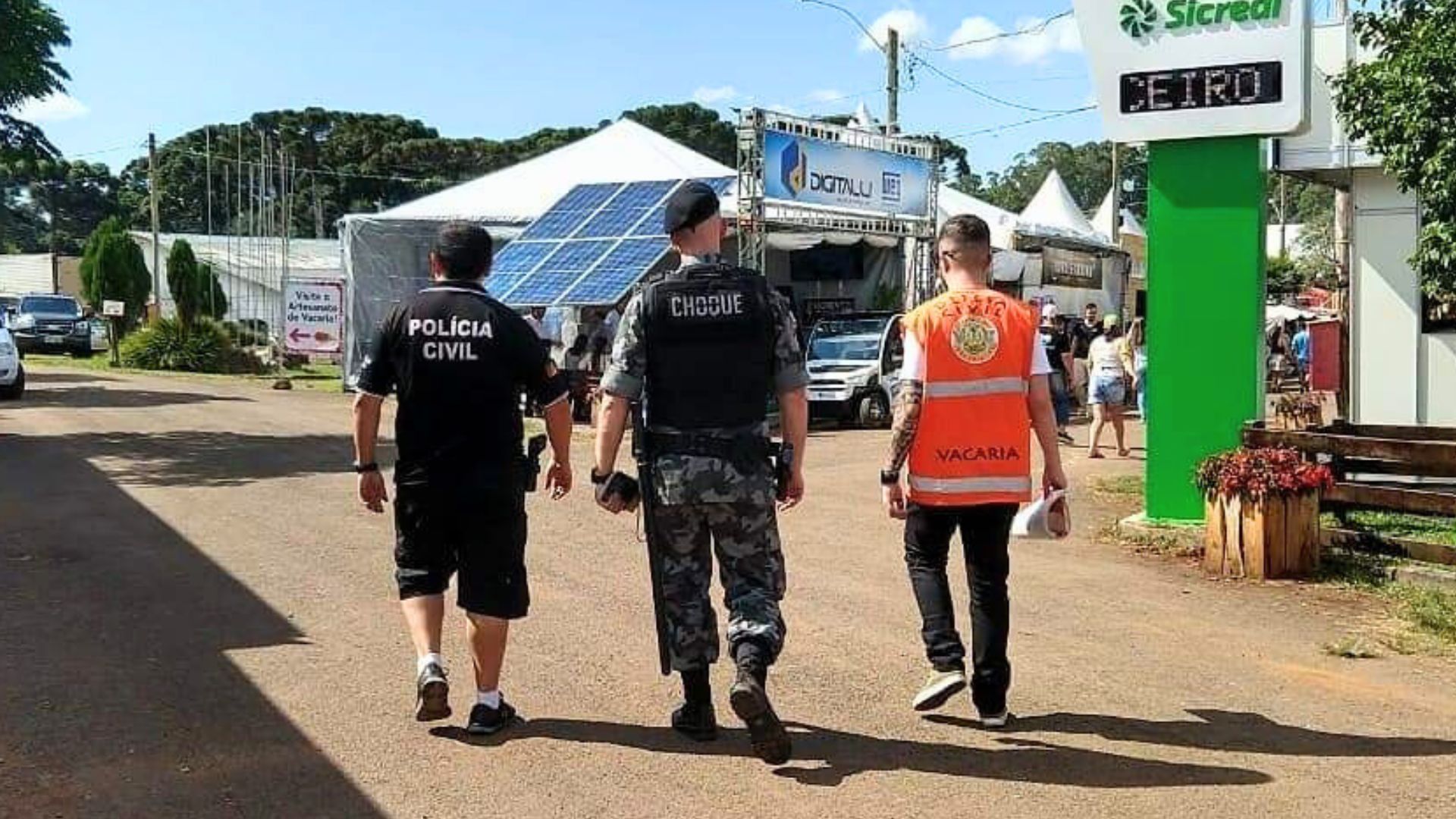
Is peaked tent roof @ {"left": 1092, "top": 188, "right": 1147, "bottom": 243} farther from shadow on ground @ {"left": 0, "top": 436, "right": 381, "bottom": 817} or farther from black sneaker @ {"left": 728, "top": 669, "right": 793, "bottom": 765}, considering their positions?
black sneaker @ {"left": 728, "top": 669, "right": 793, "bottom": 765}

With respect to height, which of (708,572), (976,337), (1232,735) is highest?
(976,337)

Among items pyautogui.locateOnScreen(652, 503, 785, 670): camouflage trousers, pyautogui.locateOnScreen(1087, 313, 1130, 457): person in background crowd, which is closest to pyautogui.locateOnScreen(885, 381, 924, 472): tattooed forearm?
pyautogui.locateOnScreen(652, 503, 785, 670): camouflage trousers

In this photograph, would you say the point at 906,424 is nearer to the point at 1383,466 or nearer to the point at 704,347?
the point at 704,347

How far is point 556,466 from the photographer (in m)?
5.48

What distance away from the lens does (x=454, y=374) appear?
206 inches

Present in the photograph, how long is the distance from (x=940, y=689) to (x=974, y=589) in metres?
0.40

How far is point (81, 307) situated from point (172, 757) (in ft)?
150

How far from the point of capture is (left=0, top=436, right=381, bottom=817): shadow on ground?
470 centimetres

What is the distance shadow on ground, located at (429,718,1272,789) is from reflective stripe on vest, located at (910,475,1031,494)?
923mm

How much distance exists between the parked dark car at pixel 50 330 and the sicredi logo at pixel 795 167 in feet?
96.3

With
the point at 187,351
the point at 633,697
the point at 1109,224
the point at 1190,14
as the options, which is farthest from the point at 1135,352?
the point at 1109,224

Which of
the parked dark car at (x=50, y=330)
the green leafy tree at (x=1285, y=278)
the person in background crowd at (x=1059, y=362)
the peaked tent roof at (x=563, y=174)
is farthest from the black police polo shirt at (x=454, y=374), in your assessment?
the green leafy tree at (x=1285, y=278)

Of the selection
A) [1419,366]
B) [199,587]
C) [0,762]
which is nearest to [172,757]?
[0,762]

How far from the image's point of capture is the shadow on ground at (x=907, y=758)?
4930 millimetres
